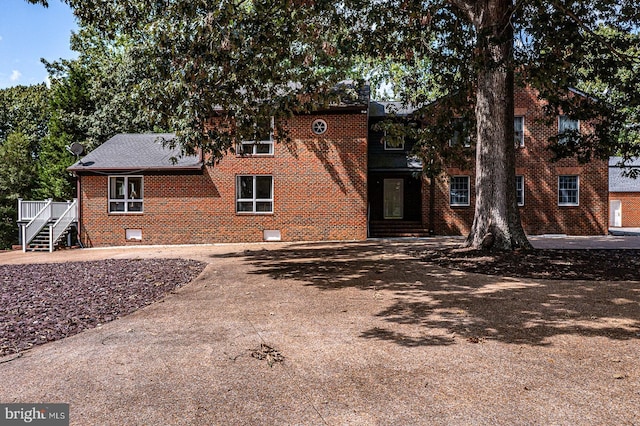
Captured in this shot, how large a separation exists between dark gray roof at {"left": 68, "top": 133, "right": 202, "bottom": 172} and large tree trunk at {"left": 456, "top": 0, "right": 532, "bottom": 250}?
12094 millimetres

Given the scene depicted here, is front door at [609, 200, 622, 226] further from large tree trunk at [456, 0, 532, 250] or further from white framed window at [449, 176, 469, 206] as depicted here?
large tree trunk at [456, 0, 532, 250]

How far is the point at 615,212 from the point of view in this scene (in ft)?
96.7


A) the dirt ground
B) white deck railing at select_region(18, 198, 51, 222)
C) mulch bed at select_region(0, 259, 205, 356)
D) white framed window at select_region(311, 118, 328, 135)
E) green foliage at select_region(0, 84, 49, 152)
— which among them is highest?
green foliage at select_region(0, 84, 49, 152)

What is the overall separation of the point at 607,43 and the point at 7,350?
573 inches

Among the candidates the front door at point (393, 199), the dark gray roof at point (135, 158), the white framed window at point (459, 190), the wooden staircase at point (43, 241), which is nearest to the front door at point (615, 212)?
the white framed window at point (459, 190)

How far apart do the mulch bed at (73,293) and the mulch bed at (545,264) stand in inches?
264

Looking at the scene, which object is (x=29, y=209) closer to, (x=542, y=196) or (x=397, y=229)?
(x=397, y=229)

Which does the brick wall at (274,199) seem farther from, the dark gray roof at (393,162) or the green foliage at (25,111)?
the green foliage at (25,111)

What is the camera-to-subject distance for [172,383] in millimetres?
3500

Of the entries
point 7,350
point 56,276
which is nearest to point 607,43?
point 7,350

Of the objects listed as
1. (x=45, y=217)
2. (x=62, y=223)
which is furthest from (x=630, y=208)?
(x=45, y=217)

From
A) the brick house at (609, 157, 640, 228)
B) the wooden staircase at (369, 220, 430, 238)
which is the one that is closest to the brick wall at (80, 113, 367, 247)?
the wooden staircase at (369, 220, 430, 238)

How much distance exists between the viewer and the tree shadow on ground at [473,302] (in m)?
4.80

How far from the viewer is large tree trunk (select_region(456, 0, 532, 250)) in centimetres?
1106
